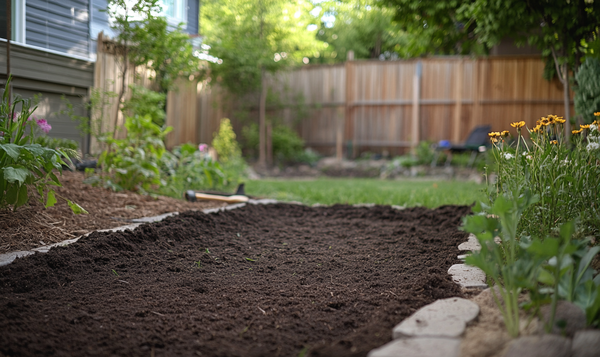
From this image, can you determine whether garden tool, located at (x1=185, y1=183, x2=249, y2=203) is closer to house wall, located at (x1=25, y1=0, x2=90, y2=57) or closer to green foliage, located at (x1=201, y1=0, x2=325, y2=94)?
house wall, located at (x1=25, y1=0, x2=90, y2=57)

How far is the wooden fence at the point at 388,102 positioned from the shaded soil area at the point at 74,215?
15.3 ft

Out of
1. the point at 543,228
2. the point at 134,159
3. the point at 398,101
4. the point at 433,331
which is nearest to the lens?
the point at 433,331

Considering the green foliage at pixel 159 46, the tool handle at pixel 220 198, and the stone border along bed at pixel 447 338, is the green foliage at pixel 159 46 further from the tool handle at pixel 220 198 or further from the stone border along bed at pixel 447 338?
the stone border along bed at pixel 447 338

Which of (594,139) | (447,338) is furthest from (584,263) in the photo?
(594,139)

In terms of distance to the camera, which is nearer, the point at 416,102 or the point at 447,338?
the point at 447,338

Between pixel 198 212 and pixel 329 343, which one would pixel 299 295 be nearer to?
pixel 329 343

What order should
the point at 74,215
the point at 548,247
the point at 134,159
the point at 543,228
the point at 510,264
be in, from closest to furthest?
1. the point at 548,247
2. the point at 510,264
3. the point at 543,228
4. the point at 74,215
5. the point at 134,159

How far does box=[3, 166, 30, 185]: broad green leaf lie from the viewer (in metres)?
2.16

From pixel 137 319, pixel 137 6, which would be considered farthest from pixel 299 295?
pixel 137 6

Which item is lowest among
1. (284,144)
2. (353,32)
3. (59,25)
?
(284,144)

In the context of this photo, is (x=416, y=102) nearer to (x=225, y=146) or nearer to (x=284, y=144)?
(x=284, y=144)

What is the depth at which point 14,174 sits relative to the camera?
2.17 metres

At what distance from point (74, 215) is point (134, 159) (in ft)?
3.17

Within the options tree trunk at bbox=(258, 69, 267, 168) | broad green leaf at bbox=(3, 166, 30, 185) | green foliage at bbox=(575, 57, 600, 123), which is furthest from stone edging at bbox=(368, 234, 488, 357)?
tree trunk at bbox=(258, 69, 267, 168)
